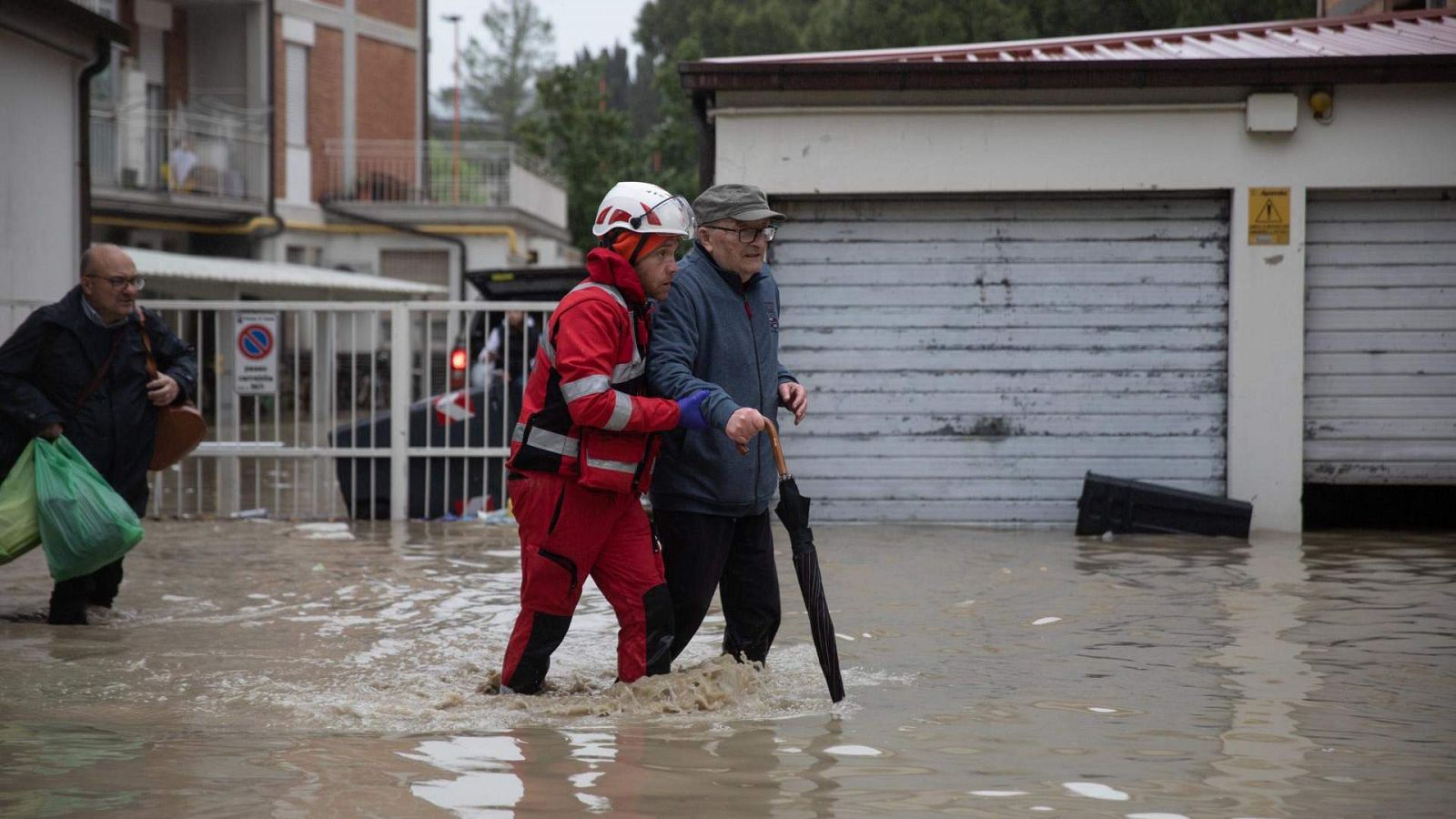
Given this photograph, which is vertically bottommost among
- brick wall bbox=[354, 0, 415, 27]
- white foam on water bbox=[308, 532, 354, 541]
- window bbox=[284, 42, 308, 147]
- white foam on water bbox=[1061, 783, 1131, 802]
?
white foam on water bbox=[308, 532, 354, 541]

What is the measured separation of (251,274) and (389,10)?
→ 14.2m

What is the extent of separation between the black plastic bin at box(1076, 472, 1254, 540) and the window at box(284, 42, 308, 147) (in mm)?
27856

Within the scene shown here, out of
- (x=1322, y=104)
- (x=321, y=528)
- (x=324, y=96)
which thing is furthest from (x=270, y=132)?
(x=1322, y=104)

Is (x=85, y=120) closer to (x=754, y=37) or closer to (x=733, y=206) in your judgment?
(x=733, y=206)

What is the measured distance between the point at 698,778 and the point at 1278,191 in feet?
28.0

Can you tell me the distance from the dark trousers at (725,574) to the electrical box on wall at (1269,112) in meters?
7.10

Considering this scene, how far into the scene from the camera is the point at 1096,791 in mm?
4770

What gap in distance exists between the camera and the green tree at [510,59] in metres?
93.5

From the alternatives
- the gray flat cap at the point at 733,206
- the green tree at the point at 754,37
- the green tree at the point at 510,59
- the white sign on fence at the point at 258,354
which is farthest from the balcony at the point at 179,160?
the green tree at the point at 510,59

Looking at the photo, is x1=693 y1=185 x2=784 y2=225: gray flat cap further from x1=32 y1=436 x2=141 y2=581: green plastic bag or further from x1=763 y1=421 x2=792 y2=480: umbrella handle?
x1=32 y1=436 x2=141 y2=581: green plastic bag

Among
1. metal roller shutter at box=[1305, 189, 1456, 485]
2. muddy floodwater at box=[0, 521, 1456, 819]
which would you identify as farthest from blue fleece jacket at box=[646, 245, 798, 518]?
metal roller shutter at box=[1305, 189, 1456, 485]

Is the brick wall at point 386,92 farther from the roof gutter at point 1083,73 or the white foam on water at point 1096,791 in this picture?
the white foam on water at point 1096,791

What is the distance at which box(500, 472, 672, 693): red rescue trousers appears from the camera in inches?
225

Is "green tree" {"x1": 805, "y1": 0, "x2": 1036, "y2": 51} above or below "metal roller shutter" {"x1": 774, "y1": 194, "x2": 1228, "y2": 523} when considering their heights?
above
